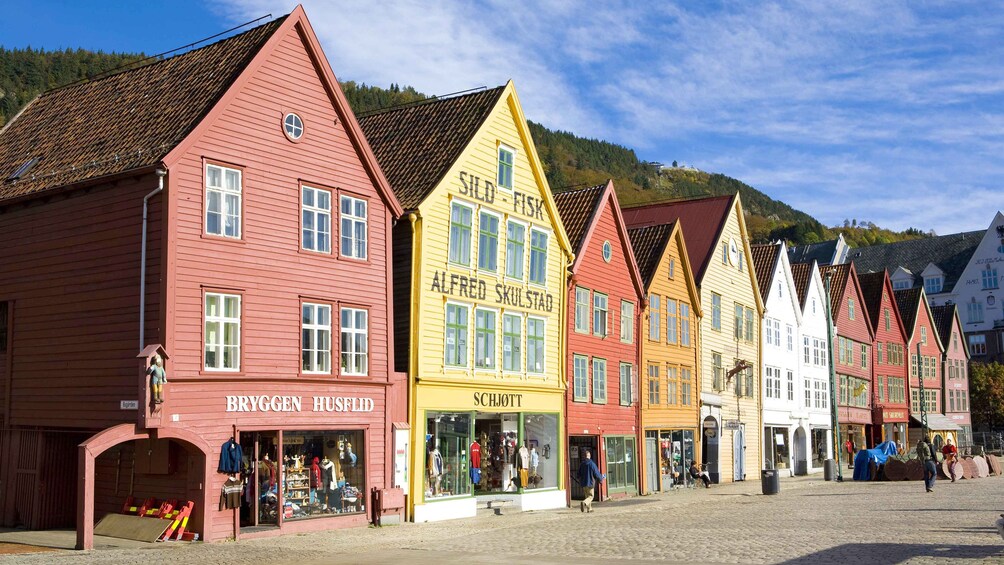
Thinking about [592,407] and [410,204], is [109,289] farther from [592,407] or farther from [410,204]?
[592,407]

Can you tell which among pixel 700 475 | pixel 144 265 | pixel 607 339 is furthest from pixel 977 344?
pixel 144 265

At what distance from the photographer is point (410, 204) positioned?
29.9 m

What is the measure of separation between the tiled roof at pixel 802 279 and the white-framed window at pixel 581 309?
2530cm

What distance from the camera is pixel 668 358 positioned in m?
44.5

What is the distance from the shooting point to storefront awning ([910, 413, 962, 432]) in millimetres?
74625

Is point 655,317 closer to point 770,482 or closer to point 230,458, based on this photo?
point 770,482

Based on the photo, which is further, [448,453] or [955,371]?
[955,371]

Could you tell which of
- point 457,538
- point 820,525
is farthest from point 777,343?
point 457,538

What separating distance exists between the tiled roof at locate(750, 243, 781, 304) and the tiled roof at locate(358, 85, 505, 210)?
86.4ft

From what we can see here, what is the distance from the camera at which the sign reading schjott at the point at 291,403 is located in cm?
2392

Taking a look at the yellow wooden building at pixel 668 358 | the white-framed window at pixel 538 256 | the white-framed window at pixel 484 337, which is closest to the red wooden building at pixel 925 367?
the yellow wooden building at pixel 668 358

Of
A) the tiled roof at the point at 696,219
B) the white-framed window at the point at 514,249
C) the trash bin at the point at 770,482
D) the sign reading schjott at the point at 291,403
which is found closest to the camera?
the sign reading schjott at the point at 291,403

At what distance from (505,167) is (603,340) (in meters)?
8.75

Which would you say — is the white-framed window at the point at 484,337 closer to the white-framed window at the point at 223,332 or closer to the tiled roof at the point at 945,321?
the white-framed window at the point at 223,332
